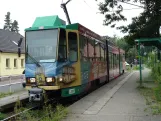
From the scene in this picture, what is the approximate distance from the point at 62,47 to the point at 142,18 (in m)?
11.6

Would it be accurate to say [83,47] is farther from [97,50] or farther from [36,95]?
[97,50]

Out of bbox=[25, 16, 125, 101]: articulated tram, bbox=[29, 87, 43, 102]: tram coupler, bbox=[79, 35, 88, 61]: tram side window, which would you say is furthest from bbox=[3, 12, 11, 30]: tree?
bbox=[29, 87, 43, 102]: tram coupler

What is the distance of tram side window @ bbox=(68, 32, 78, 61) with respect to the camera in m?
13.1

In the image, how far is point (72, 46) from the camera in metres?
13.2

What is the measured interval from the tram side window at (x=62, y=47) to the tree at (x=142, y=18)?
948 centimetres

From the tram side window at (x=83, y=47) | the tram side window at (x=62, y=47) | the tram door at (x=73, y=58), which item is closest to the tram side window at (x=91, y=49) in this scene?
the tram side window at (x=83, y=47)

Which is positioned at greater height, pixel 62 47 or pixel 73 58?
pixel 62 47

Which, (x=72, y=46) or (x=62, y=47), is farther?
(x=72, y=46)

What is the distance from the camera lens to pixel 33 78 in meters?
12.5

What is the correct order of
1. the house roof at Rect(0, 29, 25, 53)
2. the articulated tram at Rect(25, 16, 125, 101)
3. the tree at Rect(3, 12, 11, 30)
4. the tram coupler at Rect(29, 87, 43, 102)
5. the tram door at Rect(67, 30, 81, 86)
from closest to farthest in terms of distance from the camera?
the tram coupler at Rect(29, 87, 43, 102) → the articulated tram at Rect(25, 16, 125, 101) → the tram door at Rect(67, 30, 81, 86) → the house roof at Rect(0, 29, 25, 53) → the tree at Rect(3, 12, 11, 30)

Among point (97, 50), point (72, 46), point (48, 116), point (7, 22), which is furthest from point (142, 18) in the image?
point (7, 22)

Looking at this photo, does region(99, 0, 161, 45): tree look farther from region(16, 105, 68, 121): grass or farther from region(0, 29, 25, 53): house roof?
region(0, 29, 25, 53): house roof

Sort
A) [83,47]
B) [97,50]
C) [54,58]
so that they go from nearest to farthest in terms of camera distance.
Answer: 1. [54,58]
2. [83,47]
3. [97,50]

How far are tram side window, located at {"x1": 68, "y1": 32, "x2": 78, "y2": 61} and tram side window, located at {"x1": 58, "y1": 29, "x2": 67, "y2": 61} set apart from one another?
0.29m
